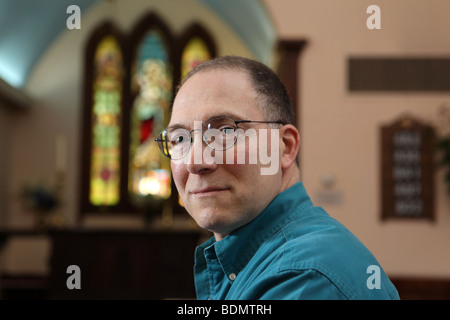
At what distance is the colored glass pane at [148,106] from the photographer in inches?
287

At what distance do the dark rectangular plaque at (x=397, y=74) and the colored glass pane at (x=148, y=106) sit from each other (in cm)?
294

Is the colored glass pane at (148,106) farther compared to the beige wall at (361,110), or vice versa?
the colored glass pane at (148,106)

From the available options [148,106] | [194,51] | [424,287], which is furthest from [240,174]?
[194,51]

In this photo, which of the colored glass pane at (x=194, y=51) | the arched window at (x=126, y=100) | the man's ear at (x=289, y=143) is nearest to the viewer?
the man's ear at (x=289, y=143)

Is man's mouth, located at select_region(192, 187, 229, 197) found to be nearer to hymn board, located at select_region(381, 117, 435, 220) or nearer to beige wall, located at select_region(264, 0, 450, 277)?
beige wall, located at select_region(264, 0, 450, 277)

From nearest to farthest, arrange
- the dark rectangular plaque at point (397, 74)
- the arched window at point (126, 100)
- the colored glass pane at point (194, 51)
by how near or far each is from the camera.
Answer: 1. the dark rectangular plaque at point (397, 74)
2. the arched window at point (126, 100)
3. the colored glass pane at point (194, 51)

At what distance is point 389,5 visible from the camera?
533 cm

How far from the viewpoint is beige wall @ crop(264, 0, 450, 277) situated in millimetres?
5203

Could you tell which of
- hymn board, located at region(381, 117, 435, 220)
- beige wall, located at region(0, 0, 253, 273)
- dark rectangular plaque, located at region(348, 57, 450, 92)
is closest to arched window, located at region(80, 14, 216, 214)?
beige wall, located at region(0, 0, 253, 273)

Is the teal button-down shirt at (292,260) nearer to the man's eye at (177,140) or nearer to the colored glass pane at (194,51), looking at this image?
the man's eye at (177,140)

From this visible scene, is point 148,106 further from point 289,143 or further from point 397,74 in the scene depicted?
point 289,143

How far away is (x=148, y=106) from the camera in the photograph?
748cm

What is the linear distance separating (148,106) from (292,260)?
6866 mm

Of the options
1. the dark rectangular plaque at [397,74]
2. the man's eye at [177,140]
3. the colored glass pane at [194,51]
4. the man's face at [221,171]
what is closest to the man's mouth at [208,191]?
the man's face at [221,171]
